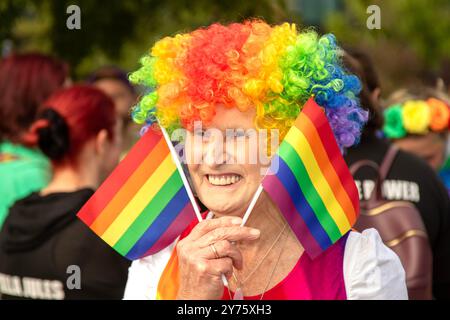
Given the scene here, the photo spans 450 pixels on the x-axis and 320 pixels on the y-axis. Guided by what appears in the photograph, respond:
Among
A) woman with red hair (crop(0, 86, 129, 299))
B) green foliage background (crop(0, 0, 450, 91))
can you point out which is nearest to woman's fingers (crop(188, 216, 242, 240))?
woman with red hair (crop(0, 86, 129, 299))

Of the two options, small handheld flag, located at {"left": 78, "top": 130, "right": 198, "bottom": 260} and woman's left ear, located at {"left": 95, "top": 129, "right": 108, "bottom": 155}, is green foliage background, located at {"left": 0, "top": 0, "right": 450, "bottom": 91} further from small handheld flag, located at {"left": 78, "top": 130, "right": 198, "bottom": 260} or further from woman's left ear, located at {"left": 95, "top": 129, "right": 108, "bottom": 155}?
small handheld flag, located at {"left": 78, "top": 130, "right": 198, "bottom": 260}

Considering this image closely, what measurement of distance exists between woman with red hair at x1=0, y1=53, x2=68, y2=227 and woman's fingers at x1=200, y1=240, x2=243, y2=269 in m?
2.37

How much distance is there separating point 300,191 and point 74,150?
1.87 meters

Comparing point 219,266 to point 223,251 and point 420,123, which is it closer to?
point 223,251

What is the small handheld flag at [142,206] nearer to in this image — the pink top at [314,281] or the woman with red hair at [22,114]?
the pink top at [314,281]

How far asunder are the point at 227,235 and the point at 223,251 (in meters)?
0.04

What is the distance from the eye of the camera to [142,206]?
9.22 ft

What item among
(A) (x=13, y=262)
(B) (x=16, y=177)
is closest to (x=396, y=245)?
(A) (x=13, y=262)

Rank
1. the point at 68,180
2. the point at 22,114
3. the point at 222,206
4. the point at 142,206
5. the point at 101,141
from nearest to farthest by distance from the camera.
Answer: the point at 222,206 → the point at 142,206 → the point at 68,180 → the point at 101,141 → the point at 22,114

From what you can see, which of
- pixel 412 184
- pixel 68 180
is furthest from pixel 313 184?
pixel 68 180

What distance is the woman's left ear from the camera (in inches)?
171

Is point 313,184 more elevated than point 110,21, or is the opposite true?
point 110,21

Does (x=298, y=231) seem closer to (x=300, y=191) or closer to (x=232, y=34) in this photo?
(x=300, y=191)

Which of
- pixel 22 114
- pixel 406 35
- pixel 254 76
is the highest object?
pixel 406 35
